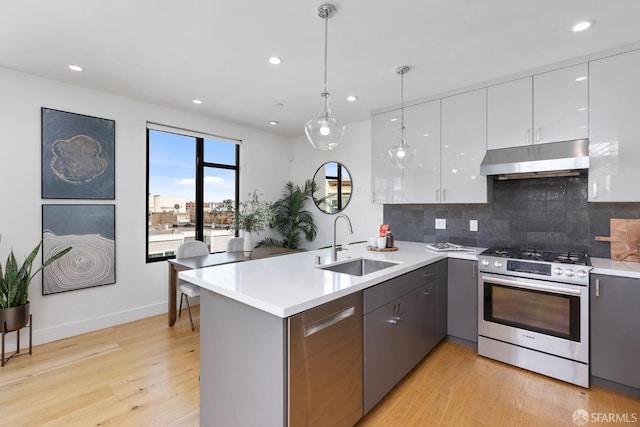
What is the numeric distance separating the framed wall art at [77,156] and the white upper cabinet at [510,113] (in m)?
3.97

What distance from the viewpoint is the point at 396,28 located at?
2.06 m

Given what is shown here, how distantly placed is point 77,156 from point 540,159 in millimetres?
4362

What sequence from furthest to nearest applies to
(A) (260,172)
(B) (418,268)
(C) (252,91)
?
(A) (260,172)
(C) (252,91)
(B) (418,268)

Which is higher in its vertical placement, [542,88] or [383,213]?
[542,88]

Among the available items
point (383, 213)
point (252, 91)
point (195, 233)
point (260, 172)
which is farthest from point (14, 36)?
point (383, 213)

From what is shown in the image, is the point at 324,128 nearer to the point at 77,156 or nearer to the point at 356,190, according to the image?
the point at 356,190

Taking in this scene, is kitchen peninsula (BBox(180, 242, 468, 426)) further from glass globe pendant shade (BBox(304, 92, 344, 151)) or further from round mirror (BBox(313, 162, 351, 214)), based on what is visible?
round mirror (BBox(313, 162, 351, 214))

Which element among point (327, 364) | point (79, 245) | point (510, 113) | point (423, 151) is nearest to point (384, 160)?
point (423, 151)

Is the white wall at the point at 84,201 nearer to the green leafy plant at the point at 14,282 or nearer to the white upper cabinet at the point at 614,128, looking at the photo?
the green leafy plant at the point at 14,282

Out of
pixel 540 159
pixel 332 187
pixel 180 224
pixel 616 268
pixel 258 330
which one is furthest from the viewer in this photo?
pixel 332 187

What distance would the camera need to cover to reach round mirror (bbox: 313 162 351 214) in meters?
4.53

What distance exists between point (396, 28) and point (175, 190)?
3232 millimetres

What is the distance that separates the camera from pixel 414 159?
341cm

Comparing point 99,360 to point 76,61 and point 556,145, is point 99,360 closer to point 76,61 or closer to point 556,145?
point 76,61
